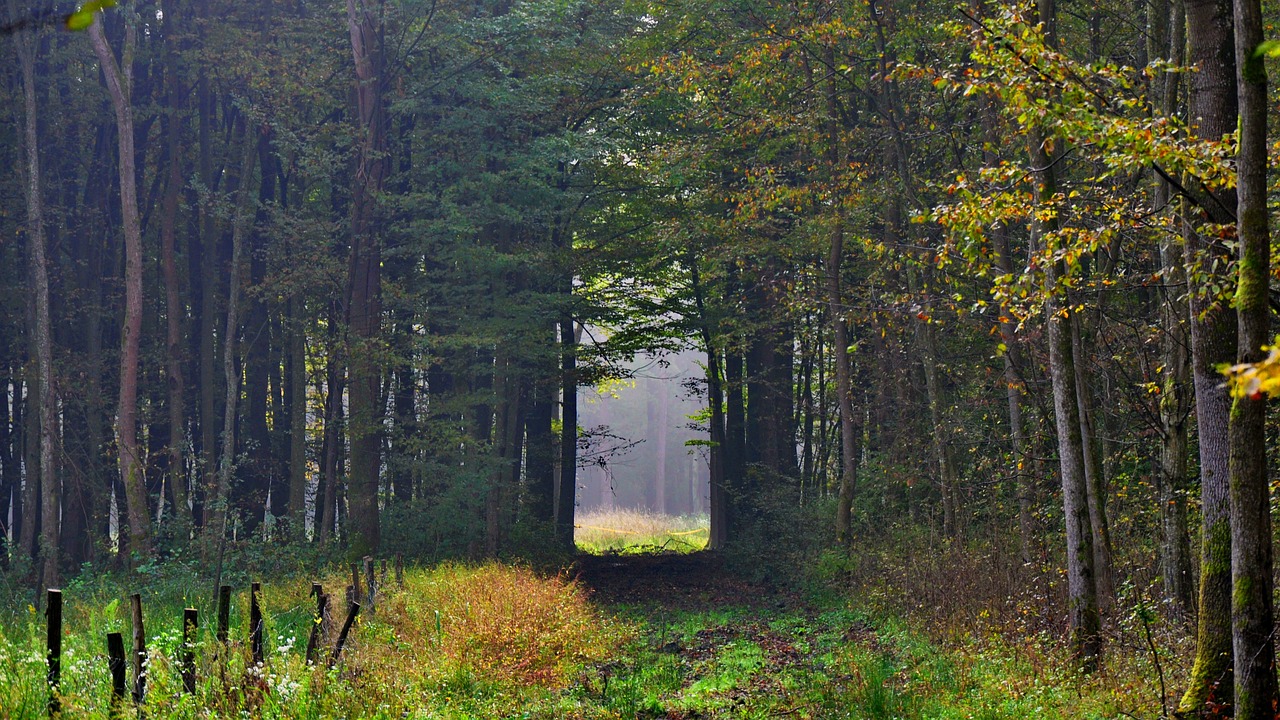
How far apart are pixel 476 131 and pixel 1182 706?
16834 millimetres

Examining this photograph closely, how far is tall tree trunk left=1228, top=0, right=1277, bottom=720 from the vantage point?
18.8ft

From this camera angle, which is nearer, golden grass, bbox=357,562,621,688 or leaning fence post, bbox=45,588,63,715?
leaning fence post, bbox=45,588,63,715

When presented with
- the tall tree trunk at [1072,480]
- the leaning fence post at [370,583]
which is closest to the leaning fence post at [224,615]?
the leaning fence post at [370,583]

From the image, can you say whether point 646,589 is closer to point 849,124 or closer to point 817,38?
point 849,124

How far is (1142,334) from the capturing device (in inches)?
376

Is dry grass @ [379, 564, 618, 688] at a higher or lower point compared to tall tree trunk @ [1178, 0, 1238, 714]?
lower

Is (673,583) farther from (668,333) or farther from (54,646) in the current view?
(54,646)

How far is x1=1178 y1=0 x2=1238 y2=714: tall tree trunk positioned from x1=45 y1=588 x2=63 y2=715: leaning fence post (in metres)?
6.67

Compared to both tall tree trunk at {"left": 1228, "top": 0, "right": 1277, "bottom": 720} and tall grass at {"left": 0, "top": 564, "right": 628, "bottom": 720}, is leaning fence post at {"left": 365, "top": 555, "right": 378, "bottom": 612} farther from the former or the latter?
tall tree trunk at {"left": 1228, "top": 0, "right": 1277, "bottom": 720}

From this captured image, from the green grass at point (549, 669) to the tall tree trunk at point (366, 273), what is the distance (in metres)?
5.52

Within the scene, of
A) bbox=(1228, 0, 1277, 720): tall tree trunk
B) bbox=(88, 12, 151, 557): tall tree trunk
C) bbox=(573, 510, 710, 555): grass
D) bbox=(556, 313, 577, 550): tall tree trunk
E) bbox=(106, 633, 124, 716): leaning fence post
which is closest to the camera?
bbox=(1228, 0, 1277, 720): tall tree trunk

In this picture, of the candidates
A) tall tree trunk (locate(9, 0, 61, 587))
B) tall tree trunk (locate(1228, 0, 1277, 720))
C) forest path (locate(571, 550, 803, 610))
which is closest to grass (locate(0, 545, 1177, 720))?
tall tree trunk (locate(1228, 0, 1277, 720))

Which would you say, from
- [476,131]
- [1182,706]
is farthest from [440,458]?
[1182,706]

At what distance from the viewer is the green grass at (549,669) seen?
6812 millimetres
